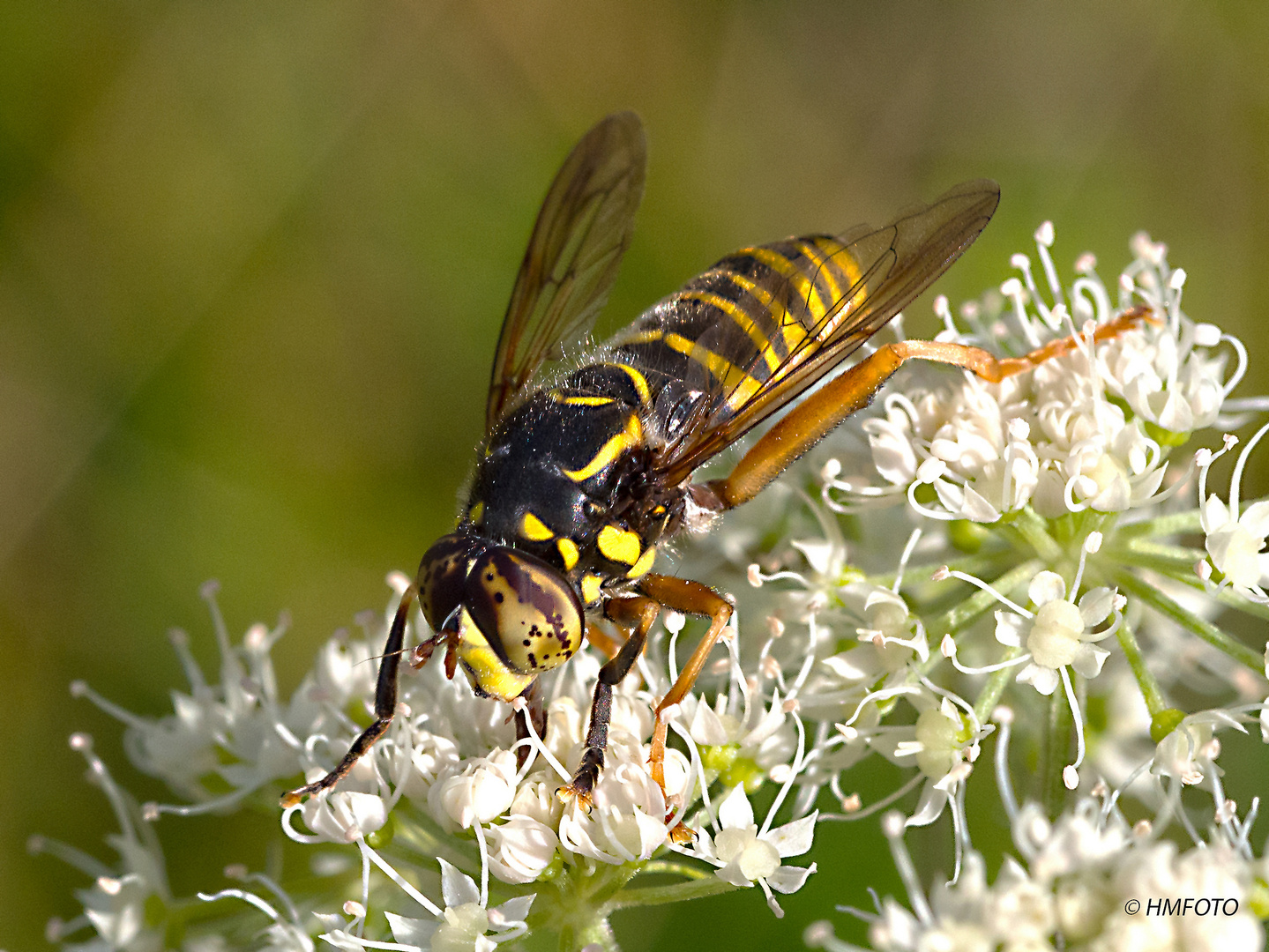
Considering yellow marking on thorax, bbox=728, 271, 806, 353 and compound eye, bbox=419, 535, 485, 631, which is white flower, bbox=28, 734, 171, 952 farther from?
yellow marking on thorax, bbox=728, 271, 806, 353

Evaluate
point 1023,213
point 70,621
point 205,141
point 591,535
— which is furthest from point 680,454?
point 205,141

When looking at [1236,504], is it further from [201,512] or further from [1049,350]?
[201,512]

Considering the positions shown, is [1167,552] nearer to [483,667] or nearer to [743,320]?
[743,320]

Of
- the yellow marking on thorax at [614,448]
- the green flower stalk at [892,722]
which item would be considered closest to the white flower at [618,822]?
the green flower stalk at [892,722]

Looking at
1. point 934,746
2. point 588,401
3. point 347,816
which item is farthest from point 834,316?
point 347,816

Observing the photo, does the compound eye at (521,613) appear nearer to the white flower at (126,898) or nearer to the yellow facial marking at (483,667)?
the yellow facial marking at (483,667)

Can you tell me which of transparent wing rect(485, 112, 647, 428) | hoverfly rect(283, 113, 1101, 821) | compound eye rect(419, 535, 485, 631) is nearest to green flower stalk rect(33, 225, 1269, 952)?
hoverfly rect(283, 113, 1101, 821)
